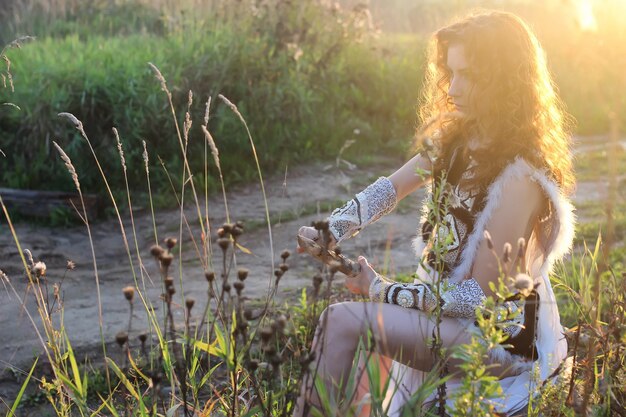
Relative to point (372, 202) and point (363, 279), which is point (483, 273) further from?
point (372, 202)

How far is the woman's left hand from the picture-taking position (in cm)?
257

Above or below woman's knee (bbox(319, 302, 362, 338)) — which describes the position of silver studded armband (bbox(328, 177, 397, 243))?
above

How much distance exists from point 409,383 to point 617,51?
8.83 m

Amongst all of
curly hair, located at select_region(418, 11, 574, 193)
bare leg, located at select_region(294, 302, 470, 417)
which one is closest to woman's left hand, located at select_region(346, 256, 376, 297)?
bare leg, located at select_region(294, 302, 470, 417)

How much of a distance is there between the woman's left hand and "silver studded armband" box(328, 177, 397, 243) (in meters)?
0.25

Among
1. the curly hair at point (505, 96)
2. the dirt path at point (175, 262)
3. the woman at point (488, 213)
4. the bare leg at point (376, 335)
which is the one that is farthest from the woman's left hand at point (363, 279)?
the dirt path at point (175, 262)

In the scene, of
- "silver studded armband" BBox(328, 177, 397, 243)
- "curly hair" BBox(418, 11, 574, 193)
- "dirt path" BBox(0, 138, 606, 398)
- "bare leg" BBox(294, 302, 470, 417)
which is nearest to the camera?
"bare leg" BBox(294, 302, 470, 417)

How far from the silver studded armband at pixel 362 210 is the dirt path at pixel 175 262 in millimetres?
596

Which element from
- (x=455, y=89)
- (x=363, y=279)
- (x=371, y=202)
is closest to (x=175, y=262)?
(x=371, y=202)

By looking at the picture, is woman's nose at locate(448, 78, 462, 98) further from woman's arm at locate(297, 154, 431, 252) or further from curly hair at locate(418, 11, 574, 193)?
woman's arm at locate(297, 154, 431, 252)

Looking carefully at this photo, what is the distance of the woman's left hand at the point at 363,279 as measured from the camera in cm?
257

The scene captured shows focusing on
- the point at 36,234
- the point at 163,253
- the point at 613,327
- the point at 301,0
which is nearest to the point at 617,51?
the point at 301,0

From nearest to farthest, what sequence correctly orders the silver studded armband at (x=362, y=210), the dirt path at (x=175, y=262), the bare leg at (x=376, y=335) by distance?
1. the bare leg at (x=376, y=335)
2. the silver studded armband at (x=362, y=210)
3. the dirt path at (x=175, y=262)

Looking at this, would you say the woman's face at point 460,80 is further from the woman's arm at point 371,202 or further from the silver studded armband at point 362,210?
the silver studded armband at point 362,210
